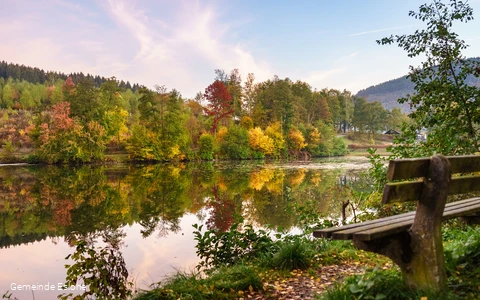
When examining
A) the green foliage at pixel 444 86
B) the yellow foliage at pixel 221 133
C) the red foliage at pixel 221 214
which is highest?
the yellow foliage at pixel 221 133

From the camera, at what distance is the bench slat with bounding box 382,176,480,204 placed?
103 inches

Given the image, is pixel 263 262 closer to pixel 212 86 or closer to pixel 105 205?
pixel 105 205

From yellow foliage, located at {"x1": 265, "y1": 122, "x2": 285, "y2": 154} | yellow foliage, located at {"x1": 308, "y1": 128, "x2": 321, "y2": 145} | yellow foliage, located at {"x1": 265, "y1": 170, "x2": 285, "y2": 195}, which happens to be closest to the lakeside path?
yellow foliage, located at {"x1": 265, "y1": 170, "x2": 285, "y2": 195}

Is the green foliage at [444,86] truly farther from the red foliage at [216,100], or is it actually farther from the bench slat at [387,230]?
the red foliage at [216,100]

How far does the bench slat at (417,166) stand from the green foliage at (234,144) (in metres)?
46.8

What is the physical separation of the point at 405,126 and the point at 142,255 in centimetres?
655

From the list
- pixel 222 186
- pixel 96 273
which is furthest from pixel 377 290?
pixel 222 186

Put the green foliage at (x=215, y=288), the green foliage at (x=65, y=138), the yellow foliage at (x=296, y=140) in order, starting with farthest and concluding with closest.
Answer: the yellow foliage at (x=296, y=140), the green foliage at (x=65, y=138), the green foliage at (x=215, y=288)

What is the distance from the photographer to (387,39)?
664 cm

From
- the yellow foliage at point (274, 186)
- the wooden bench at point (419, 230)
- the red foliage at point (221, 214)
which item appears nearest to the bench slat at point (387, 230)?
the wooden bench at point (419, 230)

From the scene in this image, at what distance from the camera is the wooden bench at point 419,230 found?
2682 millimetres

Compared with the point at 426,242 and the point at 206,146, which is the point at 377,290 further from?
the point at 206,146

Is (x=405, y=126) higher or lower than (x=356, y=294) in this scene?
higher

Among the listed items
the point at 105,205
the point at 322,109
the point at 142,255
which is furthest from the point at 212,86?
the point at 142,255
